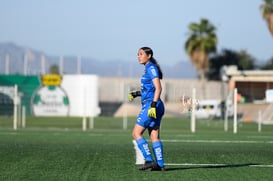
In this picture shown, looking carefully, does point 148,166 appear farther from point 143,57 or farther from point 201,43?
point 201,43

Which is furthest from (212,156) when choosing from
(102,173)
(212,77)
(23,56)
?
(212,77)

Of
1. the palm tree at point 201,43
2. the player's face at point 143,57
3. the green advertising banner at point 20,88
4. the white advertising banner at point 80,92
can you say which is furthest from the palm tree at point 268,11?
the player's face at point 143,57

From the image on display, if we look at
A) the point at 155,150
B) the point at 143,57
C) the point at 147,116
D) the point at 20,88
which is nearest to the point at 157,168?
the point at 155,150

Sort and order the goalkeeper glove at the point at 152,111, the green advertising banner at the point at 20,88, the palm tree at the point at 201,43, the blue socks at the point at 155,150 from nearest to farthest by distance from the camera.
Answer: the goalkeeper glove at the point at 152,111 → the blue socks at the point at 155,150 → the green advertising banner at the point at 20,88 → the palm tree at the point at 201,43

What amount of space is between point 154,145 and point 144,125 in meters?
0.37

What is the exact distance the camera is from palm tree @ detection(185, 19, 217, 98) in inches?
2844

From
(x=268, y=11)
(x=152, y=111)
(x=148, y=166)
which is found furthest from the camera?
(x=268, y=11)

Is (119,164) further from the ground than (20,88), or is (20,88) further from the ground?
(20,88)

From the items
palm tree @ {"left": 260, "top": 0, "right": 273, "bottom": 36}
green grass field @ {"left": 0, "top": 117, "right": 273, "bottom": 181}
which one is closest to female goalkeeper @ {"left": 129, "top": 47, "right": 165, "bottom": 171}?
green grass field @ {"left": 0, "top": 117, "right": 273, "bottom": 181}

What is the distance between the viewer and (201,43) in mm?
72500

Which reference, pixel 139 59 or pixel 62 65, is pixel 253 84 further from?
pixel 139 59

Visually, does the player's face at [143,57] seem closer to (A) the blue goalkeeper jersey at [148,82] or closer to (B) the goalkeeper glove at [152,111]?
(A) the blue goalkeeper jersey at [148,82]

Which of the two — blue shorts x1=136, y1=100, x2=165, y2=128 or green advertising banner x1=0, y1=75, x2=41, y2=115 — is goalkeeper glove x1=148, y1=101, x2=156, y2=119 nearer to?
blue shorts x1=136, y1=100, x2=165, y2=128

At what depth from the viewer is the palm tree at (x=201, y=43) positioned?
72250mm
